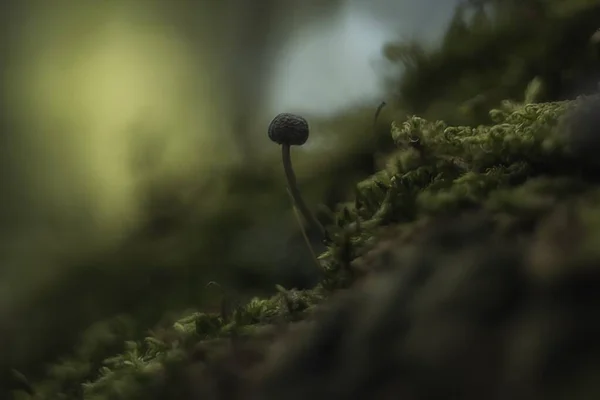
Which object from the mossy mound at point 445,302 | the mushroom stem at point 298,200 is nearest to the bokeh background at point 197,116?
the mushroom stem at point 298,200

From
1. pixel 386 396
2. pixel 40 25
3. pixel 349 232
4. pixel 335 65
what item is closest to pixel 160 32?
pixel 40 25

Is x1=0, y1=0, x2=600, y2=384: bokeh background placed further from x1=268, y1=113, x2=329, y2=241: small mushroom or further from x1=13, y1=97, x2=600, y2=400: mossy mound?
x1=13, y1=97, x2=600, y2=400: mossy mound

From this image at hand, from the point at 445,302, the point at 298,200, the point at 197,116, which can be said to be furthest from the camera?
the point at 197,116

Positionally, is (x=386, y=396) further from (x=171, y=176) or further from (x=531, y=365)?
(x=171, y=176)

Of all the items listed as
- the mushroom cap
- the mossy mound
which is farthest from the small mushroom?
the mossy mound

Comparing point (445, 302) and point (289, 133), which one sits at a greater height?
point (289, 133)

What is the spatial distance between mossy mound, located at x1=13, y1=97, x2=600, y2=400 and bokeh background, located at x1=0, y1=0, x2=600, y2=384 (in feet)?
0.61

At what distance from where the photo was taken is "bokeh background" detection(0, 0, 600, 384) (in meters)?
0.75

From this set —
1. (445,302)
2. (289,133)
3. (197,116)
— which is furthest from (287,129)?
(197,116)

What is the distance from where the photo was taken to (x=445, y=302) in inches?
12.6

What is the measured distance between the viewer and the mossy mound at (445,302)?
297mm

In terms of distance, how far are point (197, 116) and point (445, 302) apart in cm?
86

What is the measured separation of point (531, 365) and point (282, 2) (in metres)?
1.08

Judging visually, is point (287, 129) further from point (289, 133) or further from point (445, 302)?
point (445, 302)
